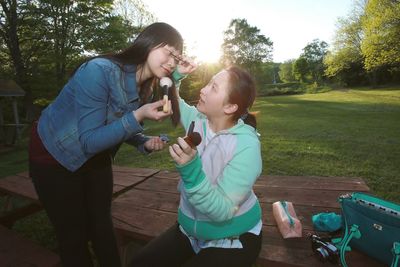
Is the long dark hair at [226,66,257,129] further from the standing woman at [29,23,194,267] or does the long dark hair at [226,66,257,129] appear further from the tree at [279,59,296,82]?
the tree at [279,59,296,82]

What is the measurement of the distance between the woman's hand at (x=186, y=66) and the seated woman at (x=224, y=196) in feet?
1.34

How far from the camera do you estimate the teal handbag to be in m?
1.93

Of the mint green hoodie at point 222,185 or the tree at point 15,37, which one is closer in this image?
the mint green hoodie at point 222,185

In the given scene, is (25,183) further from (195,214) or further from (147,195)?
(195,214)

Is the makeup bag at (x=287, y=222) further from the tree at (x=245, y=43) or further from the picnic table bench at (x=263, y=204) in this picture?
the tree at (x=245, y=43)

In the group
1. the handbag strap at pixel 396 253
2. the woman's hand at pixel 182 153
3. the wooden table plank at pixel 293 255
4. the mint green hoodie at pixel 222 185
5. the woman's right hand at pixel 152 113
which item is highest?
the woman's right hand at pixel 152 113

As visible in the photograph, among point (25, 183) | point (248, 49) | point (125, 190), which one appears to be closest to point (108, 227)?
point (125, 190)

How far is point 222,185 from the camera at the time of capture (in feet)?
6.16

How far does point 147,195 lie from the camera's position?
363 cm

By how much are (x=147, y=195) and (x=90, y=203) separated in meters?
1.17

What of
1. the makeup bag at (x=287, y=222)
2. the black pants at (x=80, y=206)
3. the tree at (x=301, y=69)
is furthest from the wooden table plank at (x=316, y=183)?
the tree at (x=301, y=69)

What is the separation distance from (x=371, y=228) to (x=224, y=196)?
3.65 ft

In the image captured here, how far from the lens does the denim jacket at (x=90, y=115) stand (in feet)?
6.62

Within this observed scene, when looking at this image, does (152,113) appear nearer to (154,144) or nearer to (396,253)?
(154,144)
